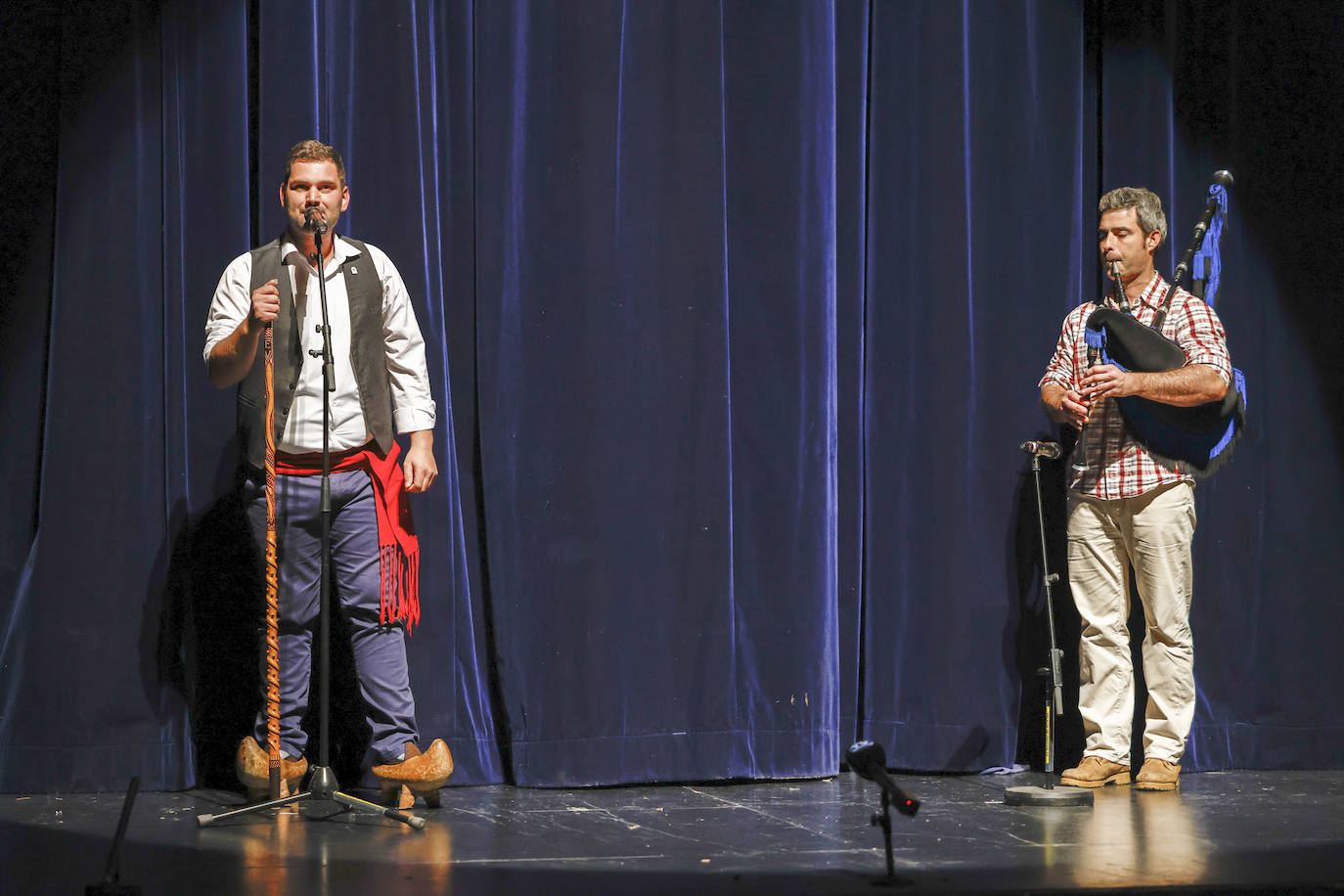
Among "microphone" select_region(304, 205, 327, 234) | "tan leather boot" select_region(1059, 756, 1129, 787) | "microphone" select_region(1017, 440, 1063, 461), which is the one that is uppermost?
"microphone" select_region(304, 205, 327, 234)

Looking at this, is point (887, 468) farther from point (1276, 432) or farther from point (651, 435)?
point (1276, 432)

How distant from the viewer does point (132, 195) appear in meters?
4.06

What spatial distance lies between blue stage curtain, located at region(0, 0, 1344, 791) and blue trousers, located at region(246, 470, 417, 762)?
0.38 m

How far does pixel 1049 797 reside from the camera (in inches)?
151

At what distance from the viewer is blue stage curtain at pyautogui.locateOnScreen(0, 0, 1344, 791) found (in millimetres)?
4047

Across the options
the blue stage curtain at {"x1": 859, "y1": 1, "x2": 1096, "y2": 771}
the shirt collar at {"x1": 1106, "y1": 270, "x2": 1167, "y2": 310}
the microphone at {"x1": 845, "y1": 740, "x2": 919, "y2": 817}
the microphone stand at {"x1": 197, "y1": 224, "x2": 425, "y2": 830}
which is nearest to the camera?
the microphone at {"x1": 845, "y1": 740, "x2": 919, "y2": 817}

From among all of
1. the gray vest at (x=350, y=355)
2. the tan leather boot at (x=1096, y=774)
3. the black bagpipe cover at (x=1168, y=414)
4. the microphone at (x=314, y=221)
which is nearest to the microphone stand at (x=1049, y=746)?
the tan leather boot at (x=1096, y=774)

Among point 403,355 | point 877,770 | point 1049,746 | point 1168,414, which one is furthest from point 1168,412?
point 403,355

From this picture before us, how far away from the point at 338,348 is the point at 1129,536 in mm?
2390

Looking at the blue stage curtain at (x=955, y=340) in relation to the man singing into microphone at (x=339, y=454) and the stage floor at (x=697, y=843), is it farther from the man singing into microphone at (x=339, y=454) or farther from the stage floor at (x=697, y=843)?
the man singing into microphone at (x=339, y=454)

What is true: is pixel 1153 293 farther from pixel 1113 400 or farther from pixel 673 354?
pixel 673 354

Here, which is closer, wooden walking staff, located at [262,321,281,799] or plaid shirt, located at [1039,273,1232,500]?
wooden walking staff, located at [262,321,281,799]

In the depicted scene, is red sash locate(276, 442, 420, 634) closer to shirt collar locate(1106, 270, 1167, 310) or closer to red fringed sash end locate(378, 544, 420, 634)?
red fringed sash end locate(378, 544, 420, 634)

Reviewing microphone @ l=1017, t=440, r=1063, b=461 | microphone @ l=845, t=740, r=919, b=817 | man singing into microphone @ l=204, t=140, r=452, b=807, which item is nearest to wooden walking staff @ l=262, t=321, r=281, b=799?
man singing into microphone @ l=204, t=140, r=452, b=807
